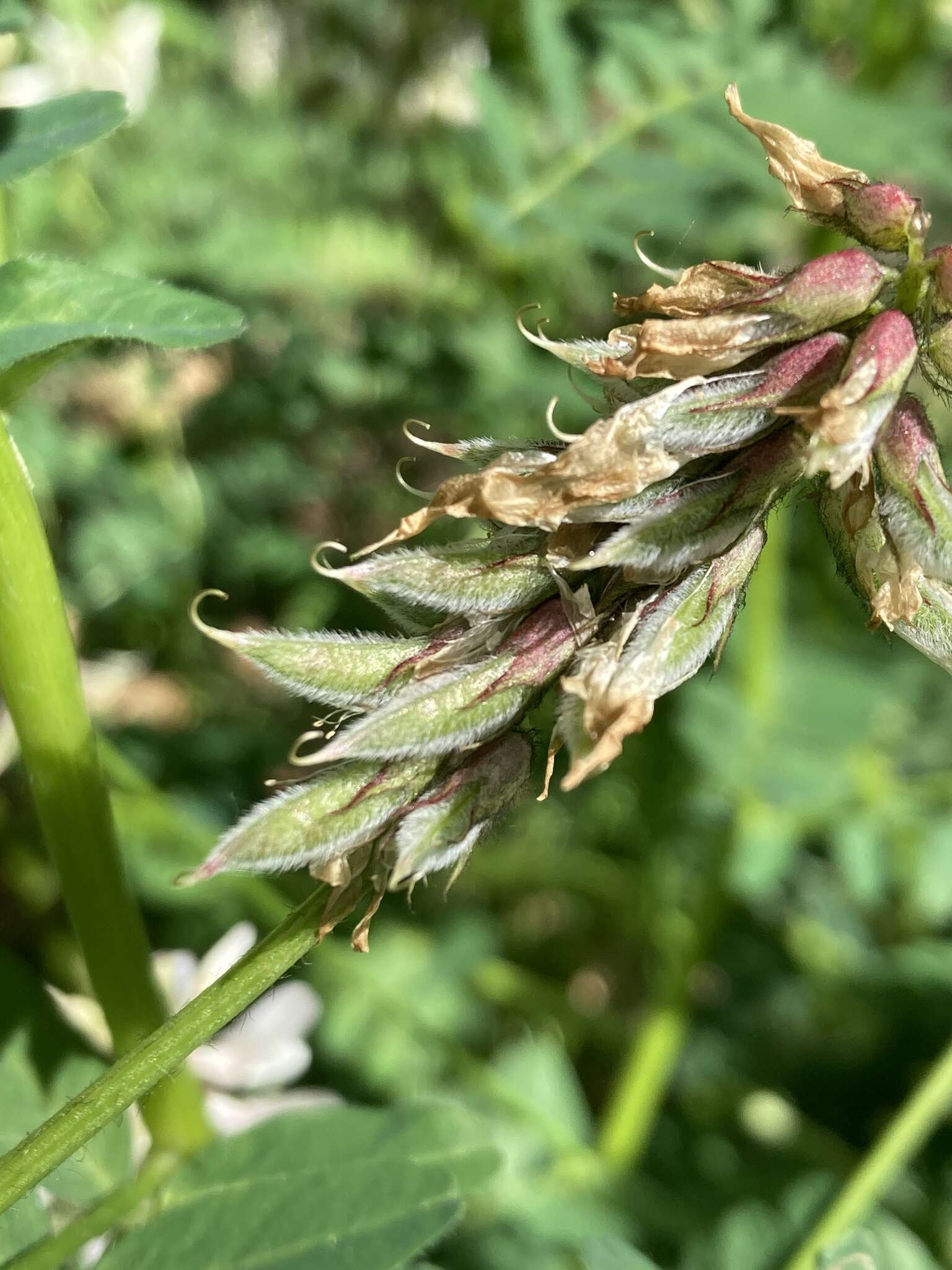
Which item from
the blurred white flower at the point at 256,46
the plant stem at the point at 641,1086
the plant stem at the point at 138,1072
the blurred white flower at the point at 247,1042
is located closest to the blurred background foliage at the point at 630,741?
the plant stem at the point at 641,1086

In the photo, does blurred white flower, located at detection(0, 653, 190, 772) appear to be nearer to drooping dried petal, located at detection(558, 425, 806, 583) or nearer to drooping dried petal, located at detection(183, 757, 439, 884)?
drooping dried petal, located at detection(183, 757, 439, 884)

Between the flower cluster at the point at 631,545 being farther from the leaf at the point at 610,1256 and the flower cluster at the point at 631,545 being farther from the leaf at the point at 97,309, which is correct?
the leaf at the point at 610,1256

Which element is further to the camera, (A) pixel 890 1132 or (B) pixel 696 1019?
(B) pixel 696 1019

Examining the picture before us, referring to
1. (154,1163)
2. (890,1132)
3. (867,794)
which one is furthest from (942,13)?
(154,1163)

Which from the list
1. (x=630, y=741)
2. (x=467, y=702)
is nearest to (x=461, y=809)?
(x=467, y=702)

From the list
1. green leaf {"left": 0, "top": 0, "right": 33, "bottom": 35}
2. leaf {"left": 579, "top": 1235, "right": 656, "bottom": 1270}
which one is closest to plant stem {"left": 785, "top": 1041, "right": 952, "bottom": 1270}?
leaf {"left": 579, "top": 1235, "right": 656, "bottom": 1270}

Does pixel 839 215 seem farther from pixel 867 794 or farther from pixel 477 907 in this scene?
pixel 477 907
